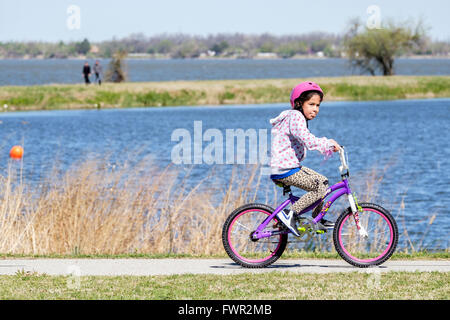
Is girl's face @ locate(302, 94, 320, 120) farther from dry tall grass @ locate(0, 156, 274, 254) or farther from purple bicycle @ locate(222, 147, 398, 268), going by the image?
dry tall grass @ locate(0, 156, 274, 254)

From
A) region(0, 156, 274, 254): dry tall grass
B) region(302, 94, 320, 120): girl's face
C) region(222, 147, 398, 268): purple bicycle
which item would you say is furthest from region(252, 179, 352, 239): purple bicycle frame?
region(0, 156, 274, 254): dry tall grass

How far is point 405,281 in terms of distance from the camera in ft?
Answer: 26.9

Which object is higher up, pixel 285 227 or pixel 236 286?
pixel 285 227

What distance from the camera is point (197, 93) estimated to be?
2341 inches

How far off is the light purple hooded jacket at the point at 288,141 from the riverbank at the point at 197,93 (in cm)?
4443

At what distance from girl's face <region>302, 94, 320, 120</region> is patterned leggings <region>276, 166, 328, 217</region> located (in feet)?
1.93

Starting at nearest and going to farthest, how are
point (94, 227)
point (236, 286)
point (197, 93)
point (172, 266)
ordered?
1. point (236, 286)
2. point (172, 266)
3. point (94, 227)
4. point (197, 93)

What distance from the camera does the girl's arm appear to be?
849cm

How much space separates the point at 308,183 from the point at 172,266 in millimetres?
1829

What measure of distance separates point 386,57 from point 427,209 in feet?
212

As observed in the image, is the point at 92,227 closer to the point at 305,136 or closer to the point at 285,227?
the point at 285,227

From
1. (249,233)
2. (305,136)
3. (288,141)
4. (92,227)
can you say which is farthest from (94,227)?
(305,136)

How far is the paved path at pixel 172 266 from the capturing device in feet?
29.5
